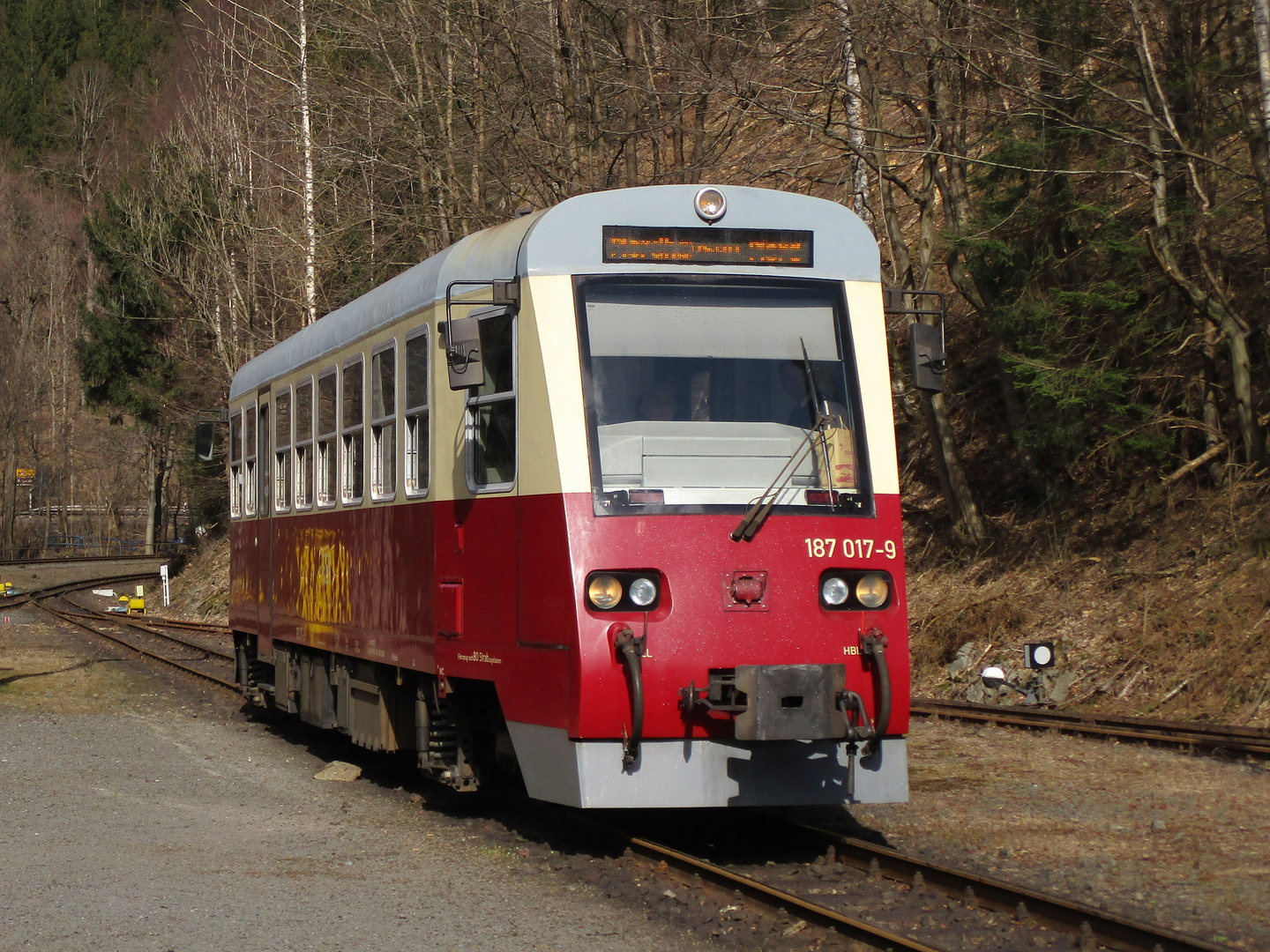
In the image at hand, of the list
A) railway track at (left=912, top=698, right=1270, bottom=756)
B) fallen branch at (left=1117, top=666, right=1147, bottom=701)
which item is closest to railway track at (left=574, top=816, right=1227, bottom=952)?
railway track at (left=912, top=698, right=1270, bottom=756)

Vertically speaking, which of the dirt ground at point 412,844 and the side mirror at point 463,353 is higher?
the side mirror at point 463,353

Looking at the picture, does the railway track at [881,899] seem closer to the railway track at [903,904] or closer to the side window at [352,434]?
the railway track at [903,904]

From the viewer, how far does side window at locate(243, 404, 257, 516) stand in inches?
580

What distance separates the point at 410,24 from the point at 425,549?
1719cm

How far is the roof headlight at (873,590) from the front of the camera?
26.3ft

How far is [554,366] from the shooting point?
7.93 metres

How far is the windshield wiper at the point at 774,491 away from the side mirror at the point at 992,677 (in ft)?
24.1

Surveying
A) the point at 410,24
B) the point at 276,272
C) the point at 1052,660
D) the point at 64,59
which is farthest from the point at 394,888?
the point at 64,59

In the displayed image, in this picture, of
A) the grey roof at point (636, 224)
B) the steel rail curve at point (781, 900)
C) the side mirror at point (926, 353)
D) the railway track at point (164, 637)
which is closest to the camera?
the steel rail curve at point (781, 900)

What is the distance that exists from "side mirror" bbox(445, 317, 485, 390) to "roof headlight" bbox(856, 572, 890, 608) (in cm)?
228

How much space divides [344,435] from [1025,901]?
20.6ft

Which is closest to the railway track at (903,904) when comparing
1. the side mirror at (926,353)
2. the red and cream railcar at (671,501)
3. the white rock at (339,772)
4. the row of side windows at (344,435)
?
the red and cream railcar at (671,501)

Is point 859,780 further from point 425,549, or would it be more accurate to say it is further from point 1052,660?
point 1052,660

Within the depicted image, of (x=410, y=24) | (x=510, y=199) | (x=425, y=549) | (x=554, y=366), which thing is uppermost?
(x=410, y=24)
